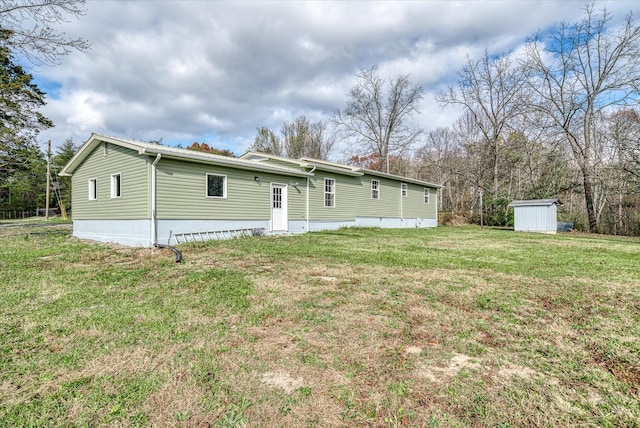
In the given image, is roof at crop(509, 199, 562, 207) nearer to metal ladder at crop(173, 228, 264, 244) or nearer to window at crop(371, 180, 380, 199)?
window at crop(371, 180, 380, 199)

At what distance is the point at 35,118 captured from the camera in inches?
620

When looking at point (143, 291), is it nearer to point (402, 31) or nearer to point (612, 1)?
point (402, 31)

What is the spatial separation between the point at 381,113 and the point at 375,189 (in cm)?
1525

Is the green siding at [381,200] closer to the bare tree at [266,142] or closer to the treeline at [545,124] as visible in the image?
the treeline at [545,124]

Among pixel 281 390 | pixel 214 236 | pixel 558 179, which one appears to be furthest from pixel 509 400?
pixel 558 179

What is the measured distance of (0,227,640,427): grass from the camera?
5.97 feet

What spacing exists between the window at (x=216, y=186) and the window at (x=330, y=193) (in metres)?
5.07

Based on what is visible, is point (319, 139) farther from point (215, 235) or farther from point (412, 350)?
point (412, 350)

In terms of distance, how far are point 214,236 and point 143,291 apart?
18.6 ft

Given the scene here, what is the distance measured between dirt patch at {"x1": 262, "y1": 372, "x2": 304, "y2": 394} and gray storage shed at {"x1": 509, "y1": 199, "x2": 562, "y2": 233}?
17.0 m

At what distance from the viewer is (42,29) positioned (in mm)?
9180

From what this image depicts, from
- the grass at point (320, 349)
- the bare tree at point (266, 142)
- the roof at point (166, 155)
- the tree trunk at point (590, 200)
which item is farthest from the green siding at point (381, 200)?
the bare tree at point (266, 142)

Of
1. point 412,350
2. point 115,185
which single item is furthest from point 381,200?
point 412,350

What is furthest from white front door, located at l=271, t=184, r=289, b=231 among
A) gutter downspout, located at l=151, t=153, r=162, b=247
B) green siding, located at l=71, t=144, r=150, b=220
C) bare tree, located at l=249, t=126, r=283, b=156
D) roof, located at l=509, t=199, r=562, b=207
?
bare tree, located at l=249, t=126, r=283, b=156
